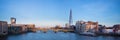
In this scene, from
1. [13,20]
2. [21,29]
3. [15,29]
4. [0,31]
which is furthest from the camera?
[13,20]

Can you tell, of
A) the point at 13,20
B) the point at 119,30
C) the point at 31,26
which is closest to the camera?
the point at 119,30

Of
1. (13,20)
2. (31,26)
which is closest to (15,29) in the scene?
(13,20)

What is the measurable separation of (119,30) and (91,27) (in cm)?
1207

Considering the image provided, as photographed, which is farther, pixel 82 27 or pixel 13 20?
pixel 13 20

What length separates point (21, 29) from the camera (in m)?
62.1

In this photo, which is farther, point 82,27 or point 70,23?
point 70,23

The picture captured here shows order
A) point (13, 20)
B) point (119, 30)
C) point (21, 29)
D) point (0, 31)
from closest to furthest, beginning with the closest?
point (0, 31)
point (119, 30)
point (21, 29)
point (13, 20)

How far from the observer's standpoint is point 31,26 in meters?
96.6

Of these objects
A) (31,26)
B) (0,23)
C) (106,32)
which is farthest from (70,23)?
(0,23)

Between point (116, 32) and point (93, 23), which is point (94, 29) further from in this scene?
point (116, 32)

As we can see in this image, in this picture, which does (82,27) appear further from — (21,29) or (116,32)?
(21,29)

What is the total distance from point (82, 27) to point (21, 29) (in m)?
18.6

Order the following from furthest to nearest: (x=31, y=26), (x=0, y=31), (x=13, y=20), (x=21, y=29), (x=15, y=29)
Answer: (x=31, y=26), (x=13, y=20), (x=21, y=29), (x=15, y=29), (x=0, y=31)

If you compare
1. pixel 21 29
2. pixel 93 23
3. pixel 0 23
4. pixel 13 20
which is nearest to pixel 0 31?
pixel 0 23
